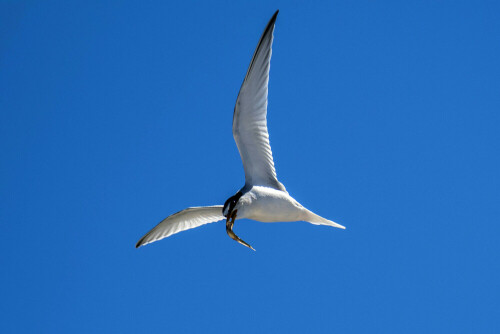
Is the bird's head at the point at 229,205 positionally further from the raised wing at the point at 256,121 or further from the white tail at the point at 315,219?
the white tail at the point at 315,219

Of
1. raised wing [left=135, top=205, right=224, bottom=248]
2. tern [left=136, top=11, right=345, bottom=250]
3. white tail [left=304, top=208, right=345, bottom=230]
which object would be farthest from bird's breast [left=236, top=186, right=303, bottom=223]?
raised wing [left=135, top=205, right=224, bottom=248]

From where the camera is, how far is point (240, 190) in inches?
283

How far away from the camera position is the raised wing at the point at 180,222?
8.01 meters

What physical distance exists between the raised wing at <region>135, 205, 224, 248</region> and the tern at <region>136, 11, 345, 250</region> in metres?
0.30

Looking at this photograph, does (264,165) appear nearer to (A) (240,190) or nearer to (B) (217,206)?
(A) (240,190)

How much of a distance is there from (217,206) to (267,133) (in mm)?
1365

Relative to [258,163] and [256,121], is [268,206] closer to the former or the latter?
[258,163]

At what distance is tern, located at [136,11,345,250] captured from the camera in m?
6.35

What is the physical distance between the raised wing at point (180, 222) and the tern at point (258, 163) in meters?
0.30

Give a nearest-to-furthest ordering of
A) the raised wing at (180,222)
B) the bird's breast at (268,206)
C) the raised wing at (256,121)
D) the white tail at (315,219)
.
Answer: the raised wing at (256,121), the bird's breast at (268,206), the white tail at (315,219), the raised wing at (180,222)

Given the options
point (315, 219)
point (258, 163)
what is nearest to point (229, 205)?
point (258, 163)

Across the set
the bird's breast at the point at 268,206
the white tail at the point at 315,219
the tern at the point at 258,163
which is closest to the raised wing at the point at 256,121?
the tern at the point at 258,163

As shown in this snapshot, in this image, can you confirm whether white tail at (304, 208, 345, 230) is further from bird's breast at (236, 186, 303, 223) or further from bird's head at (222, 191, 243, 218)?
bird's head at (222, 191, 243, 218)

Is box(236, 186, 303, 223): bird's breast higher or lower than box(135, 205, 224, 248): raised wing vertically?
lower
